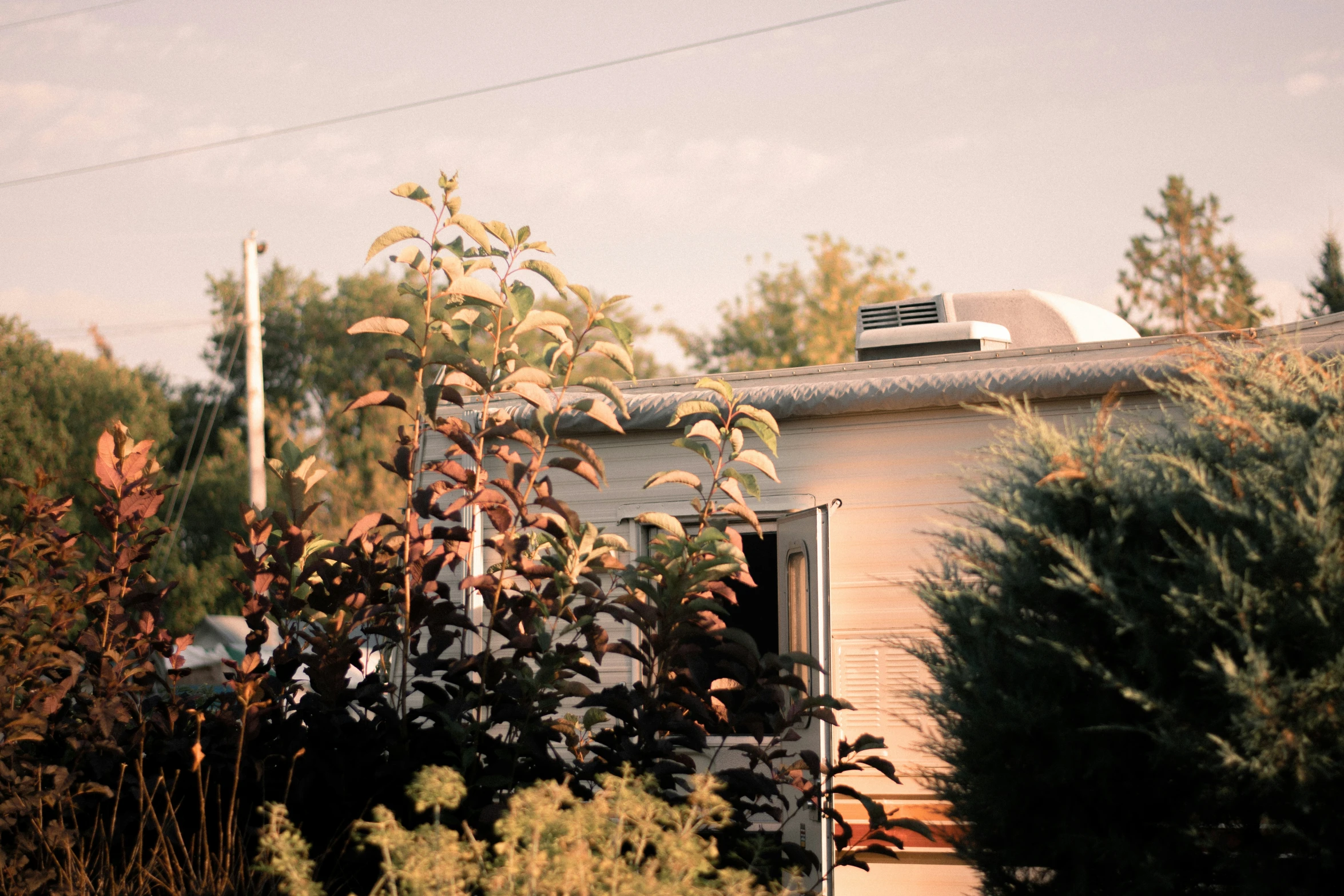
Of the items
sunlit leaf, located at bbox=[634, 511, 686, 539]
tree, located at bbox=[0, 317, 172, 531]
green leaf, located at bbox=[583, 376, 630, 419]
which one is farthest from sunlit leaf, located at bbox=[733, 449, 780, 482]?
tree, located at bbox=[0, 317, 172, 531]

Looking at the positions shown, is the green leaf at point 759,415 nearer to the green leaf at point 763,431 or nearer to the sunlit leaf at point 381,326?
the green leaf at point 763,431

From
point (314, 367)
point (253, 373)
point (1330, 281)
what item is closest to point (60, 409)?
point (253, 373)

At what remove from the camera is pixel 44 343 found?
24.8 meters

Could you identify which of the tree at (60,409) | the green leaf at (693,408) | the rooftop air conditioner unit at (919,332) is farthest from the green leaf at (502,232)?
the tree at (60,409)

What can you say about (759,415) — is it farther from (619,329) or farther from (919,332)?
(919,332)

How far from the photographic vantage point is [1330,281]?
26391 mm

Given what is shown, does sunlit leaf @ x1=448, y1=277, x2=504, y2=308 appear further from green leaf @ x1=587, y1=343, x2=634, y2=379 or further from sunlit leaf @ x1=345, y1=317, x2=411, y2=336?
green leaf @ x1=587, y1=343, x2=634, y2=379

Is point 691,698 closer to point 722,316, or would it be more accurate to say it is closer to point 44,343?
point 44,343

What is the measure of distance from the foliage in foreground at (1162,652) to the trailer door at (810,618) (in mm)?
1943

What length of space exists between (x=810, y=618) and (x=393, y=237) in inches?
108

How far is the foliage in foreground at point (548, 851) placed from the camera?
9.16 ft

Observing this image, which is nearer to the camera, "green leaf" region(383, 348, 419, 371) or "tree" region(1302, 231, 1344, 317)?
"green leaf" region(383, 348, 419, 371)

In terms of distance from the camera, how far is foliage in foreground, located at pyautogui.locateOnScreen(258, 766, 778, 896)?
9.16 ft

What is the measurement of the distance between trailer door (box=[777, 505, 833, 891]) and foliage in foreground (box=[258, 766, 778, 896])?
2248 mm
